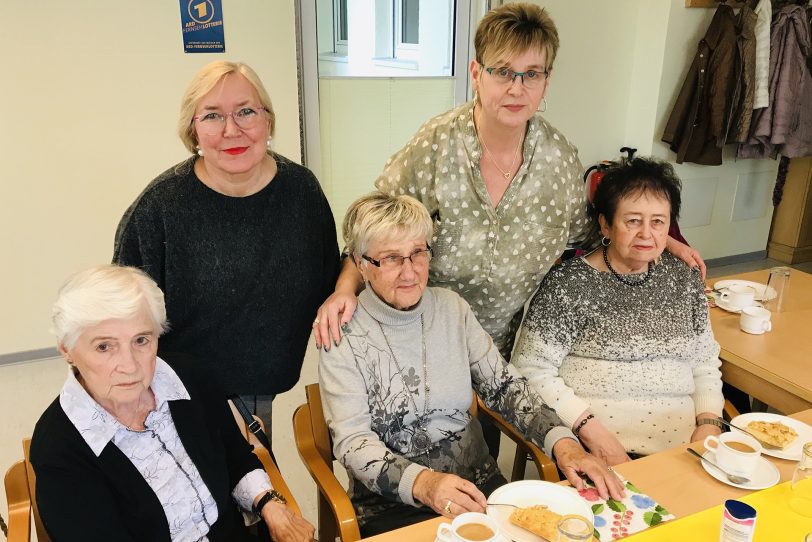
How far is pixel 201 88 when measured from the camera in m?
1.65

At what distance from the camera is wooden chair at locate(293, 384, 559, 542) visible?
5.07 ft

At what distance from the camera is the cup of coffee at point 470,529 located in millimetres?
1192

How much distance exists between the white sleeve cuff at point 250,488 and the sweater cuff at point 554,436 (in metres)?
0.71

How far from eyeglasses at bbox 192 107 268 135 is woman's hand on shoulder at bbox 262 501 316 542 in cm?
95

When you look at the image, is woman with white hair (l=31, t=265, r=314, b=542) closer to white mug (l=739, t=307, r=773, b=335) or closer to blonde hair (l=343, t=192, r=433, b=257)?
blonde hair (l=343, t=192, r=433, b=257)

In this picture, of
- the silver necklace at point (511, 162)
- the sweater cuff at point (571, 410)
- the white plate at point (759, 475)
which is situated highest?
the silver necklace at point (511, 162)

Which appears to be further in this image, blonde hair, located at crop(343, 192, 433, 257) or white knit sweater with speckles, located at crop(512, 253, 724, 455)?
white knit sweater with speckles, located at crop(512, 253, 724, 455)

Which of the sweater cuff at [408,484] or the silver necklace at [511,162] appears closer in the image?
the sweater cuff at [408,484]

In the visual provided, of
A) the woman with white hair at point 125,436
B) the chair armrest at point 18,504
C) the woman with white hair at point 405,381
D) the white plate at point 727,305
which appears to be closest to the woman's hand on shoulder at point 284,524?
the woman with white hair at point 125,436

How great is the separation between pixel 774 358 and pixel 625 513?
3.42ft

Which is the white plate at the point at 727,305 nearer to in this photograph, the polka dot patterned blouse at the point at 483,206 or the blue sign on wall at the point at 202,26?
the polka dot patterned blouse at the point at 483,206

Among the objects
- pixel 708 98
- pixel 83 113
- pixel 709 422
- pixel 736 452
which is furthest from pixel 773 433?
pixel 708 98

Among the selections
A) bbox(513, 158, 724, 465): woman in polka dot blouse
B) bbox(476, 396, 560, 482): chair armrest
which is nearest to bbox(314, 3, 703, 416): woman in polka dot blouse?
bbox(513, 158, 724, 465): woman in polka dot blouse

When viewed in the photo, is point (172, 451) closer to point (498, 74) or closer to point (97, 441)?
point (97, 441)
